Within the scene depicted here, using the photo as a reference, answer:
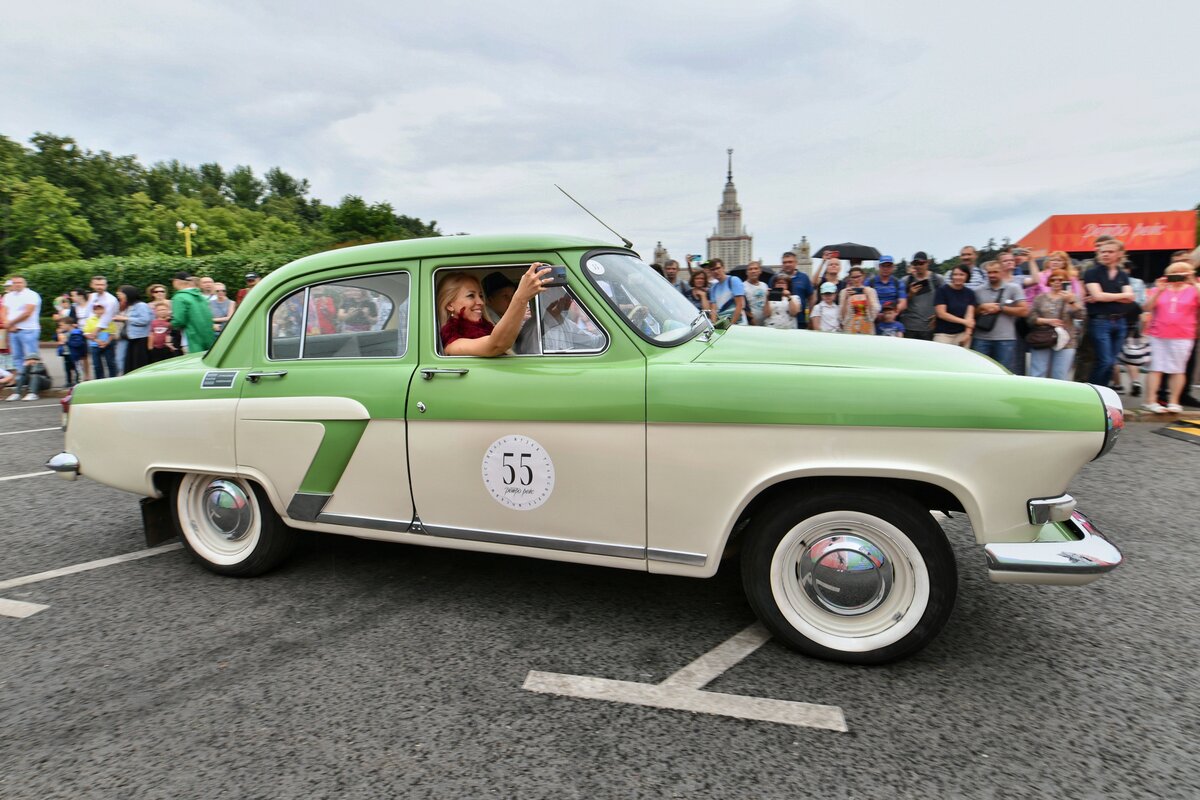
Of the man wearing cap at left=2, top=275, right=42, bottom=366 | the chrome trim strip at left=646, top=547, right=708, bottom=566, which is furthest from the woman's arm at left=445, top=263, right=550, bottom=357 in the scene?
the man wearing cap at left=2, top=275, right=42, bottom=366

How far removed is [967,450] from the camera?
2465 millimetres

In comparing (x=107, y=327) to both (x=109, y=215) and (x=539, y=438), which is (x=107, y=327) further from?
(x=109, y=215)

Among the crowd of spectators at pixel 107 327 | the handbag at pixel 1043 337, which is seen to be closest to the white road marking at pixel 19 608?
the crowd of spectators at pixel 107 327

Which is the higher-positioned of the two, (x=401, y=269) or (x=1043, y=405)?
(x=401, y=269)

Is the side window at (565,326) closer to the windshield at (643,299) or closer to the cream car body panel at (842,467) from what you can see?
the windshield at (643,299)

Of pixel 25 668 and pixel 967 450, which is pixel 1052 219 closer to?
pixel 967 450

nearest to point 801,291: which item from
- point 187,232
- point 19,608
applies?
point 19,608

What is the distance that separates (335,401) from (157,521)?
5.25ft

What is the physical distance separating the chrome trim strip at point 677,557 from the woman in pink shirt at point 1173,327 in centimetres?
772

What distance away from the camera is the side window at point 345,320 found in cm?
335

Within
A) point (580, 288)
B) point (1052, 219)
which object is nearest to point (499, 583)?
point (580, 288)

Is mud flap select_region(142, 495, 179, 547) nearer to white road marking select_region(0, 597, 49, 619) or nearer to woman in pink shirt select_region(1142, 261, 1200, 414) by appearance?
white road marking select_region(0, 597, 49, 619)

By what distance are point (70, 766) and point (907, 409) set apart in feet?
A: 10.4

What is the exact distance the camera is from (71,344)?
10.9m
